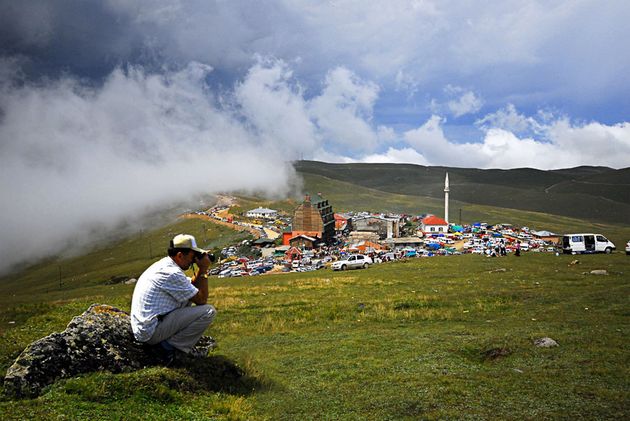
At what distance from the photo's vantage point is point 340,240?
12788 cm

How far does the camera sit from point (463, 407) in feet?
29.0

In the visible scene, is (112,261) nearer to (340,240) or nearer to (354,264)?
(340,240)

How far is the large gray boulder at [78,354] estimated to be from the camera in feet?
28.1

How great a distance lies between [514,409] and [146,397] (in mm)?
6953

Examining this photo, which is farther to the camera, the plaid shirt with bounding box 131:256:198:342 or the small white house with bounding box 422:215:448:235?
the small white house with bounding box 422:215:448:235

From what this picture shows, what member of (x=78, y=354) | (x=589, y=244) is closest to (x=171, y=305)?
(x=78, y=354)

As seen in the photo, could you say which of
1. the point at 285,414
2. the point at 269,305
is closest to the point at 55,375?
the point at 285,414

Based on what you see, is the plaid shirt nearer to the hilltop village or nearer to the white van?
the white van

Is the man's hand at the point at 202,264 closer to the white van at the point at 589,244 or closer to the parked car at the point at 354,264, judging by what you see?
the parked car at the point at 354,264

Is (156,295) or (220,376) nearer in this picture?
(156,295)

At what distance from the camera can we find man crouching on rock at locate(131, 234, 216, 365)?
373 inches

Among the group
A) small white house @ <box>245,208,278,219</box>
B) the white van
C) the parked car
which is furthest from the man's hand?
small white house @ <box>245,208,278,219</box>

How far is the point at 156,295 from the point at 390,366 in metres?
6.31

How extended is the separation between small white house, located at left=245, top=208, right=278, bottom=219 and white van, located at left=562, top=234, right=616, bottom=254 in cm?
12833
